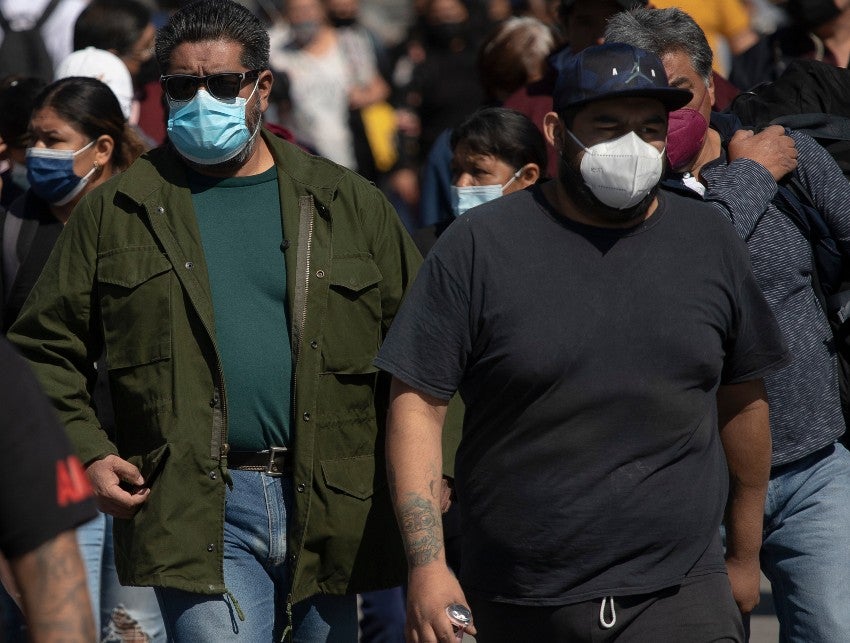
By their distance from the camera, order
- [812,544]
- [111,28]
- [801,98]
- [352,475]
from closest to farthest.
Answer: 1. [352,475]
2. [812,544]
3. [801,98]
4. [111,28]

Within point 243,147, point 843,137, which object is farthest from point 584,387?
point 843,137

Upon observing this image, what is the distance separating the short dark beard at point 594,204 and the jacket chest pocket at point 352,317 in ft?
2.33

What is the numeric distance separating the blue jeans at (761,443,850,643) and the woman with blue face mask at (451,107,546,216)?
1.70m

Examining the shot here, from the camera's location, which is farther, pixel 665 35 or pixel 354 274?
pixel 665 35

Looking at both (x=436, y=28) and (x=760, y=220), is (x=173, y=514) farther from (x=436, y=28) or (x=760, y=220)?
(x=436, y=28)

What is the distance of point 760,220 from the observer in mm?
4152

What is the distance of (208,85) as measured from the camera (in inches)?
161

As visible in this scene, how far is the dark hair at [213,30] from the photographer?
4.11 meters

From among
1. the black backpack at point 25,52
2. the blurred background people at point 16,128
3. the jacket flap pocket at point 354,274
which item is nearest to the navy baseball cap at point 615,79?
the jacket flap pocket at point 354,274

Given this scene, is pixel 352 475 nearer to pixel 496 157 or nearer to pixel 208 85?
pixel 208 85

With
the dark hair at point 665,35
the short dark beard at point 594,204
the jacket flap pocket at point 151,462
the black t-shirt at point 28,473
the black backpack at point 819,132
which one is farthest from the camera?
the dark hair at point 665,35

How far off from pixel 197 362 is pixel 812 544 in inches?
64.8

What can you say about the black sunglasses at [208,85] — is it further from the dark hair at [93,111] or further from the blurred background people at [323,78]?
the blurred background people at [323,78]

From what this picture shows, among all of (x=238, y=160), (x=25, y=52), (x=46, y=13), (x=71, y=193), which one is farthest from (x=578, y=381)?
(x=46, y=13)
